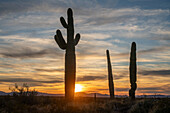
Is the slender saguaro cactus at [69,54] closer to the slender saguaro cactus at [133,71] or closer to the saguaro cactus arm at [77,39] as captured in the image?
the saguaro cactus arm at [77,39]

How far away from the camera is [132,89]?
23.2 m

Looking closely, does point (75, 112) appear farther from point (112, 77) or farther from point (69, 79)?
point (112, 77)

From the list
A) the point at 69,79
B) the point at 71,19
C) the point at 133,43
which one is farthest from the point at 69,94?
the point at 133,43

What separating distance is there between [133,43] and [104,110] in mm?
10292

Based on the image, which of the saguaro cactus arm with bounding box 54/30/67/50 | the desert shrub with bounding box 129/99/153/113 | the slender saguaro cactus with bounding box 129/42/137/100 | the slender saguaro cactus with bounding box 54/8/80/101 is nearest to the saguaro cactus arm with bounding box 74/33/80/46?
the slender saguaro cactus with bounding box 54/8/80/101

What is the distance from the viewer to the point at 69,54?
19.6 metres

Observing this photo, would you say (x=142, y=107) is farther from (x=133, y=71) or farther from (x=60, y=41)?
(x=60, y=41)

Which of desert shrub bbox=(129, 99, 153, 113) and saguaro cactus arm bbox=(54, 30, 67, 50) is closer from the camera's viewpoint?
desert shrub bbox=(129, 99, 153, 113)

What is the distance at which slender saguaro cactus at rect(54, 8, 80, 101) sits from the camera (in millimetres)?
19308

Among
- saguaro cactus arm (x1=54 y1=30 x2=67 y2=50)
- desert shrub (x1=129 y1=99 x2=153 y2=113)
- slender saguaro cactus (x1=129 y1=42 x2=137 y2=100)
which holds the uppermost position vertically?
saguaro cactus arm (x1=54 y1=30 x2=67 y2=50)

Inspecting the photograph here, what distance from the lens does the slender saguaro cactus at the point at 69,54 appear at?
1931 cm

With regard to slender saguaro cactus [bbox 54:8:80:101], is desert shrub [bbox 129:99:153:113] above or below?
below

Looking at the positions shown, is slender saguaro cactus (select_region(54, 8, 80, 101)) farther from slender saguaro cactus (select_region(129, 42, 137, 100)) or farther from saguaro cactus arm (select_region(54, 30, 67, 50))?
slender saguaro cactus (select_region(129, 42, 137, 100))

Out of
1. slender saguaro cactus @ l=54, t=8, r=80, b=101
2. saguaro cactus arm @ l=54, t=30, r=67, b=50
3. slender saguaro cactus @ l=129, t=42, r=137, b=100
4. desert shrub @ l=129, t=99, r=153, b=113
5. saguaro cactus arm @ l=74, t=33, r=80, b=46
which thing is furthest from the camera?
slender saguaro cactus @ l=129, t=42, r=137, b=100
